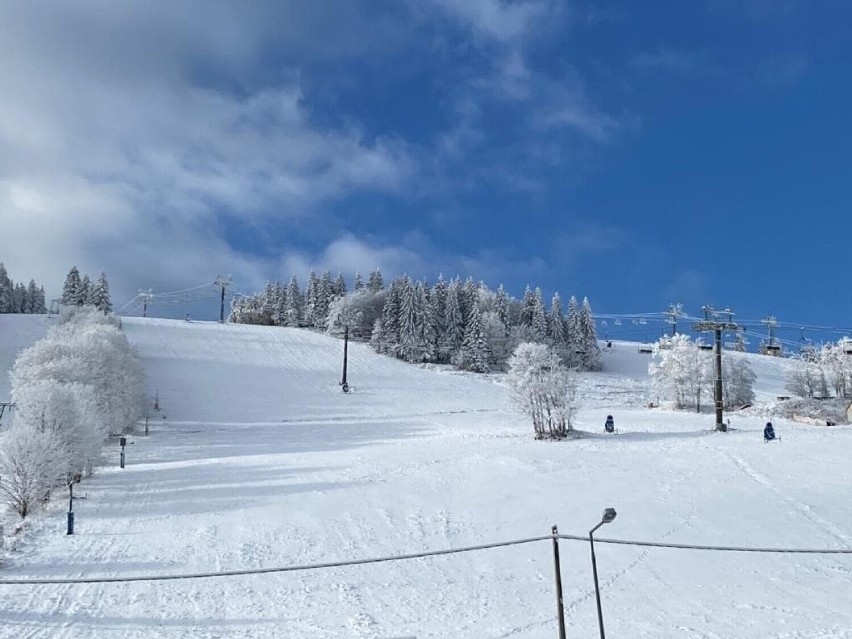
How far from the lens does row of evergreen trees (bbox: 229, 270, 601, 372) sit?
88125 millimetres

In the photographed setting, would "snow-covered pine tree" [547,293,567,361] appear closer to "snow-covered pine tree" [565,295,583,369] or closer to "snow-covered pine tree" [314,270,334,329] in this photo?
"snow-covered pine tree" [565,295,583,369]

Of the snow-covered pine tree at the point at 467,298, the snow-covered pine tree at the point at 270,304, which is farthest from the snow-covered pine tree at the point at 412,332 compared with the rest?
the snow-covered pine tree at the point at 270,304

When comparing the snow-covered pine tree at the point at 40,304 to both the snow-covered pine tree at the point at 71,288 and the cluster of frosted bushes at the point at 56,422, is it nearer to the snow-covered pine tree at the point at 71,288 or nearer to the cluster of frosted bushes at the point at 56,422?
the snow-covered pine tree at the point at 71,288

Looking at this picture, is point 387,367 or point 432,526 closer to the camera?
point 432,526

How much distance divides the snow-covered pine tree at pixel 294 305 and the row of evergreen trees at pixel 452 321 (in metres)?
1.75

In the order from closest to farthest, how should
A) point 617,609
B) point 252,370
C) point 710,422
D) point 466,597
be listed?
point 617,609, point 466,597, point 710,422, point 252,370

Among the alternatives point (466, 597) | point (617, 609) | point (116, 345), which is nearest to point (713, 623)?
point (617, 609)

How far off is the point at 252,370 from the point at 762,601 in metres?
68.9

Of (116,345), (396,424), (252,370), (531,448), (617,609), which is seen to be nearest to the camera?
(617,609)

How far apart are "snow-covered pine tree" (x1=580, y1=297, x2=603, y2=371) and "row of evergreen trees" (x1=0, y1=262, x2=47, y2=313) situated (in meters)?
103

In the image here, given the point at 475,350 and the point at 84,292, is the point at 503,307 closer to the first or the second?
the point at 475,350

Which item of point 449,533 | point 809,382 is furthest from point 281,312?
point 449,533

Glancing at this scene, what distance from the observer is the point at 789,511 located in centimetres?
1944

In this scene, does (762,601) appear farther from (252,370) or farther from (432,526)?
(252,370)
